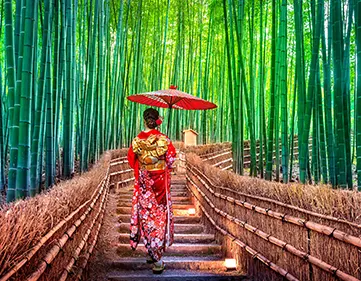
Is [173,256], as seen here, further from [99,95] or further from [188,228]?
[99,95]

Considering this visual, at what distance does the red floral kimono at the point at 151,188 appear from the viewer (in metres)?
3.28

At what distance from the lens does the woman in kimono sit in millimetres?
3275

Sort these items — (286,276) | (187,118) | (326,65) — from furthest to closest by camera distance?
(187,118), (326,65), (286,276)

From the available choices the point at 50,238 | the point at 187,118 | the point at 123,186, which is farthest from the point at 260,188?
the point at 187,118

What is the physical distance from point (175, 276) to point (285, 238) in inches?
37.1

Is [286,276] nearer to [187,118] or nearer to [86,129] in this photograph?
[86,129]

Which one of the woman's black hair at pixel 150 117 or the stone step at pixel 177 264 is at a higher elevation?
the woman's black hair at pixel 150 117

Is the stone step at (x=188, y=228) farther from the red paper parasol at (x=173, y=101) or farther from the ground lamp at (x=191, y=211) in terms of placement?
the red paper parasol at (x=173, y=101)

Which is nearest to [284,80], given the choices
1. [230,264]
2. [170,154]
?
[170,154]

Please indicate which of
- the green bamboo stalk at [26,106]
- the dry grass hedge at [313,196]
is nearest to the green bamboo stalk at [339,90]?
the dry grass hedge at [313,196]

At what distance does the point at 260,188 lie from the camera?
2.90 m

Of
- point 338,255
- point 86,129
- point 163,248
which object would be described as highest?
point 86,129

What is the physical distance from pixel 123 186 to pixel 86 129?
171 cm

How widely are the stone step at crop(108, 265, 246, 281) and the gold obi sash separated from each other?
2.55ft
